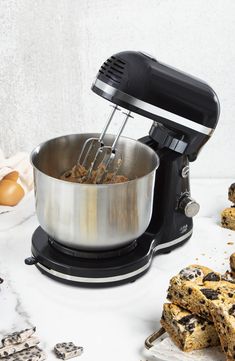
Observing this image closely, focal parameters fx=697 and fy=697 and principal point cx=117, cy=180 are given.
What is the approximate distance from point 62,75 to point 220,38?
0.42 metres

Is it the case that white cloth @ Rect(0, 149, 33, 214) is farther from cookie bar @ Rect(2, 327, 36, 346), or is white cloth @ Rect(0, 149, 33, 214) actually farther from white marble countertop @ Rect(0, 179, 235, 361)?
cookie bar @ Rect(2, 327, 36, 346)

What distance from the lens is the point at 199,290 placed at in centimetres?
112


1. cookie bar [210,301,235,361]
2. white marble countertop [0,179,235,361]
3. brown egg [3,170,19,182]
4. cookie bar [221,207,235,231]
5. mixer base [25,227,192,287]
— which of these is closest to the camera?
cookie bar [210,301,235,361]

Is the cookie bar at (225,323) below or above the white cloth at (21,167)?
above

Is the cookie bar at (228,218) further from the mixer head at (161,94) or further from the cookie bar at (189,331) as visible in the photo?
the cookie bar at (189,331)

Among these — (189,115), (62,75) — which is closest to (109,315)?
(189,115)

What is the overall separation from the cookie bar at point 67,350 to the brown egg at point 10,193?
1.92 feet

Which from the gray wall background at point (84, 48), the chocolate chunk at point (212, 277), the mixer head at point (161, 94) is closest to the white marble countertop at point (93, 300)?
the chocolate chunk at point (212, 277)

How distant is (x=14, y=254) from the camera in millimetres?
1451

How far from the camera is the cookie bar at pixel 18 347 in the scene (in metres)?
1.11

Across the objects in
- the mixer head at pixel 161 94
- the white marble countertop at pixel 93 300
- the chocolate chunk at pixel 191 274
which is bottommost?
the white marble countertop at pixel 93 300

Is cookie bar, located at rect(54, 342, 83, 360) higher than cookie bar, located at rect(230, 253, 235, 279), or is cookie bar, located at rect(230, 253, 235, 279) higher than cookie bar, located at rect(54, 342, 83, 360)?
cookie bar, located at rect(230, 253, 235, 279)

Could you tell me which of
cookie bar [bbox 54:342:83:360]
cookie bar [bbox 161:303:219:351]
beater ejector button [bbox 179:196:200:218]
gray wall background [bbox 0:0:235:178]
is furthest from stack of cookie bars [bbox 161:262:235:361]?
gray wall background [bbox 0:0:235:178]

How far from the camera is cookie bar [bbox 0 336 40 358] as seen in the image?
111cm
